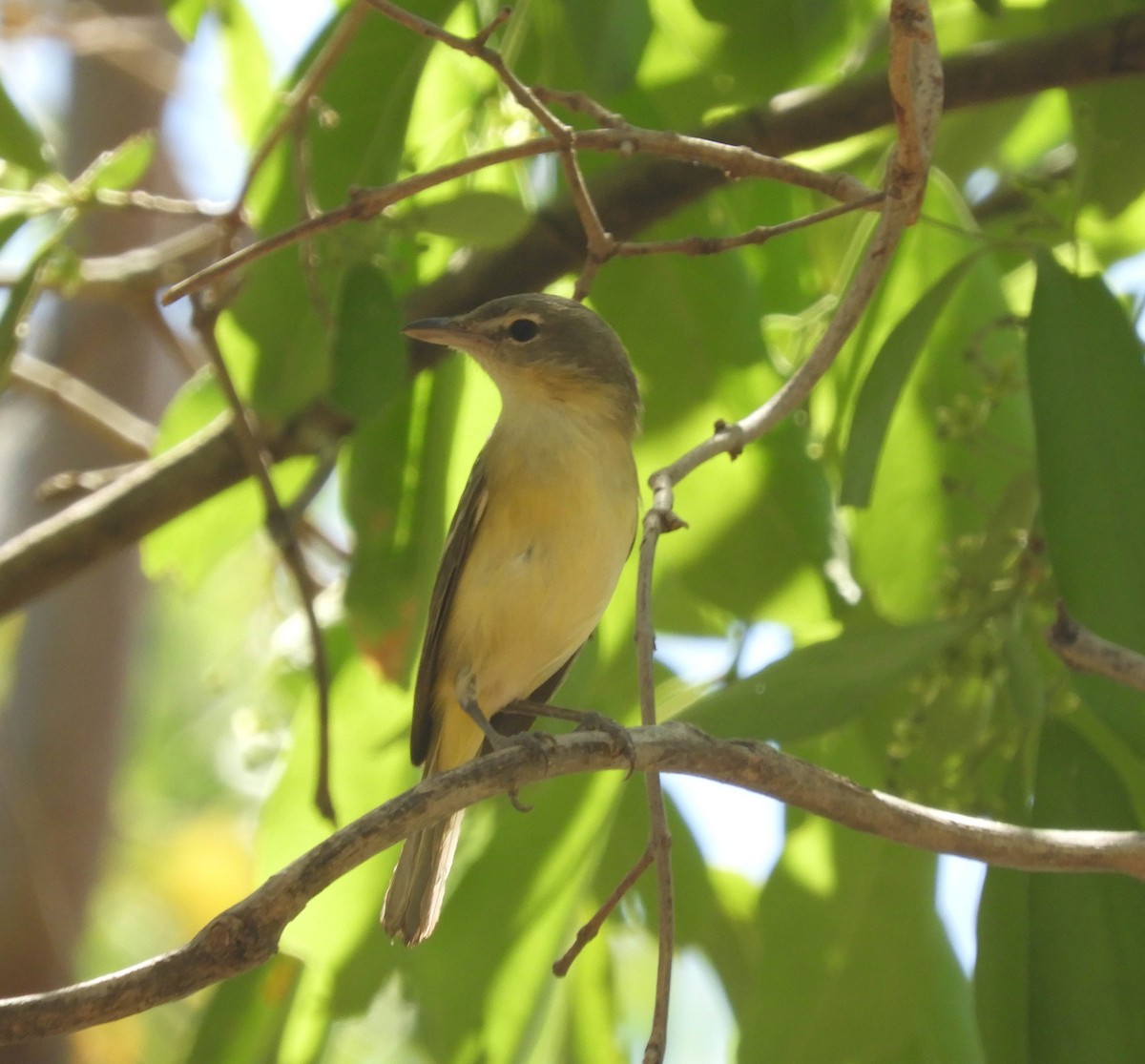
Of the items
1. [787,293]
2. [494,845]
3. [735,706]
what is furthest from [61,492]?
[735,706]

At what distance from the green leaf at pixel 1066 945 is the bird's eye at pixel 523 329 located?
1.73 m

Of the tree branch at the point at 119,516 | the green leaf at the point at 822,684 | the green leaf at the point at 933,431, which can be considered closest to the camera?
the green leaf at the point at 822,684

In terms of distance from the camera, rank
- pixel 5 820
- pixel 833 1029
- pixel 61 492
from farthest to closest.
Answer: pixel 5 820
pixel 61 492
pixel 833 1029

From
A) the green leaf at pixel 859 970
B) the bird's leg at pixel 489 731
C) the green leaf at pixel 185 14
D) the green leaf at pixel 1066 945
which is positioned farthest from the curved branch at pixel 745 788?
the green leaf at pixel 185 14

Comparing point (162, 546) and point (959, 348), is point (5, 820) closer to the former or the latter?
point (162, 546)

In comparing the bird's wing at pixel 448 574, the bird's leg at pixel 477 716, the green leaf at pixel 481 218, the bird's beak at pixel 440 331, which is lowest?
the bird's leg at pixel 477 716

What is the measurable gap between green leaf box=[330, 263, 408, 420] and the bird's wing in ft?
1.20

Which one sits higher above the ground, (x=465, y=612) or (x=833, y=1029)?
(x=465, y=612)

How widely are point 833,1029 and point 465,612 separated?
1.27m

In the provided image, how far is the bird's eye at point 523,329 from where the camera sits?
12.7 ft

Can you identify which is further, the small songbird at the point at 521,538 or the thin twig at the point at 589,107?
the small songbird at the point at 521,538

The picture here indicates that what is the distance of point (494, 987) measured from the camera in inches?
131

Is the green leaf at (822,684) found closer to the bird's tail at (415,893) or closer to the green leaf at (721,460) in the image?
the green leaf at (721,460)

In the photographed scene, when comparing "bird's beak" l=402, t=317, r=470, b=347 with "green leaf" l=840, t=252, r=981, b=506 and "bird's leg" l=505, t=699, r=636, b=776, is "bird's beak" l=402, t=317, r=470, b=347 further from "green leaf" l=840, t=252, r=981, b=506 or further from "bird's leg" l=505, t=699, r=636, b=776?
"green leaf" l=840, t=252, r=981, b=506
